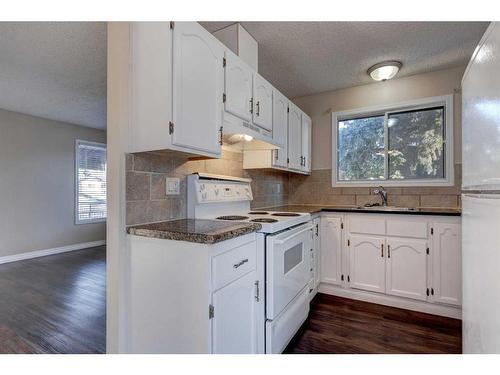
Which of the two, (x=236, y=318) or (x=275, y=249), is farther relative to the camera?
(x=275, y=249)

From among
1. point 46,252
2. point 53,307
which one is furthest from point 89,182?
point 53,307

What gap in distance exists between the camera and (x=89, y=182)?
16.5 ft

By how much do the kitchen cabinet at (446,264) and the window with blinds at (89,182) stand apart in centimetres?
548

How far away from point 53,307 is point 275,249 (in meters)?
2.22

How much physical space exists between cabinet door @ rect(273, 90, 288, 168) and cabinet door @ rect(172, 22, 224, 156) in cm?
83

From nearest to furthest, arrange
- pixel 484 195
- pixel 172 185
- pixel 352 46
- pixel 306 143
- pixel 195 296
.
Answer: pixel 484 195
pixel 195 296
pixel 172 185
pixel 352 46
pixel 306 143

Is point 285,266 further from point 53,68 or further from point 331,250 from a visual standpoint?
point 53,68

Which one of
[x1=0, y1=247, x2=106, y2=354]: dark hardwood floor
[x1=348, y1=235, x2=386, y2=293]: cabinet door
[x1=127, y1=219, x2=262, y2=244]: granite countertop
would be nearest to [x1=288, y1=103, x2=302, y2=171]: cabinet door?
[x1=348, y1=235, x2=386, y2=293]: cabinet door

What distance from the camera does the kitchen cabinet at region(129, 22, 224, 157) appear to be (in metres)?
1.32

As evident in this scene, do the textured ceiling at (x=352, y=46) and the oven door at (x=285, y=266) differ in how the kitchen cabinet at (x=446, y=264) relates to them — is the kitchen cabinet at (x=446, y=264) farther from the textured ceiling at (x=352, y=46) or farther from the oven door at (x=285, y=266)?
the textured ceiling at (x=352, y=46)

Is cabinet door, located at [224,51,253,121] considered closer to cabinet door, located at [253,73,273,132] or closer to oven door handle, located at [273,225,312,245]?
cabinet door, located at [253,73,273,132]

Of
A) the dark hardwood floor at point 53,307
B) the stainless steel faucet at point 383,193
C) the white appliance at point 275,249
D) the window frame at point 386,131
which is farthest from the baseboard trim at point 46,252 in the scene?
the stainless steel faucet at point 383,193

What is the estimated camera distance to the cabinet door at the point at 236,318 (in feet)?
3.86
